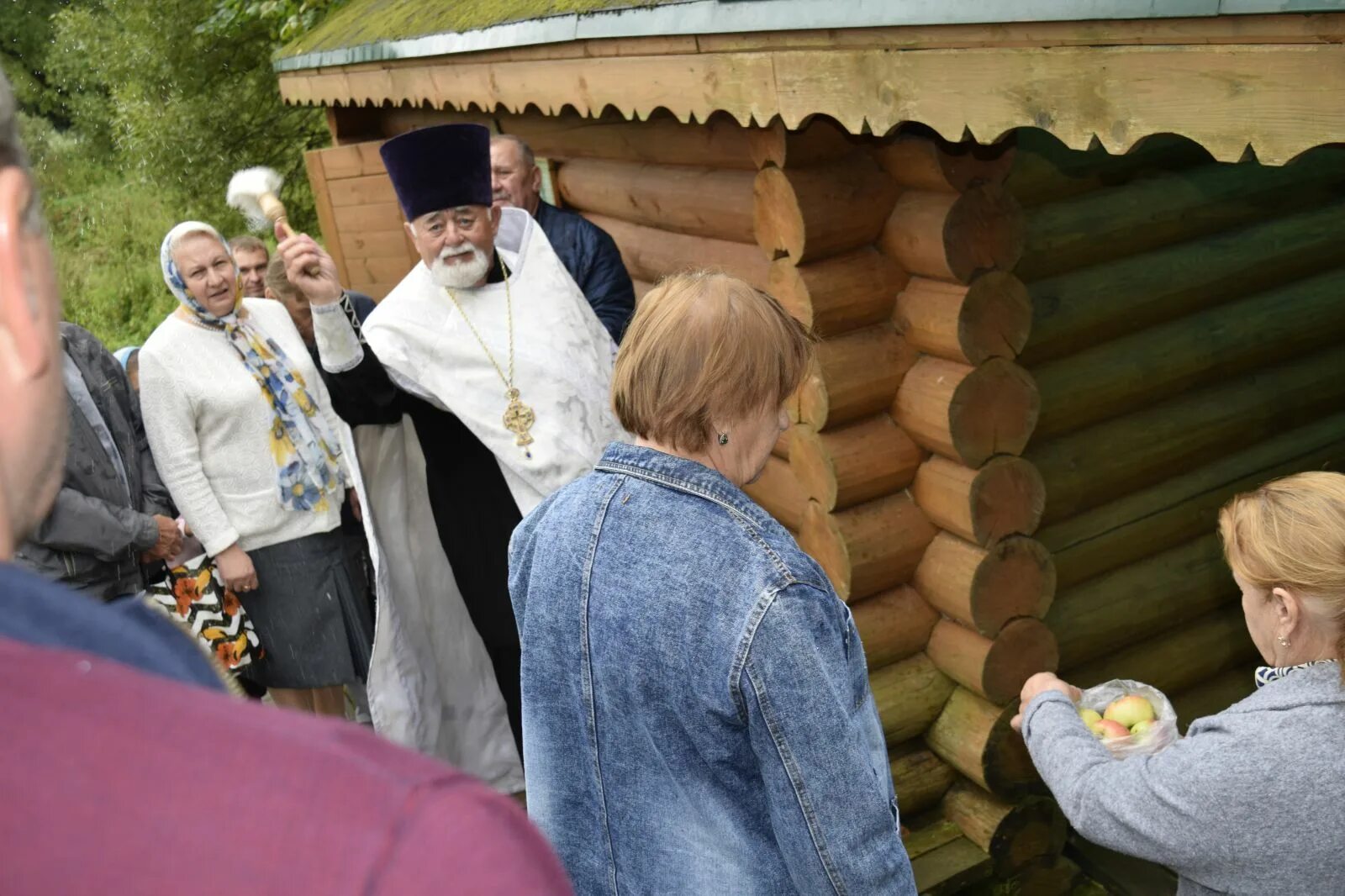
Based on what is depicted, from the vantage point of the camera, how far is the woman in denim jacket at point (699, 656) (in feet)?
5.97

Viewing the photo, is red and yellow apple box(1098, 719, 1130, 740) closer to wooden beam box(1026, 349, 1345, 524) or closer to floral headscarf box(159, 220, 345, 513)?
wooden beam box(1026, 349, 1345, 524)

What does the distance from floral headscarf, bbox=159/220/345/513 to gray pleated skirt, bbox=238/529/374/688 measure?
181 mm

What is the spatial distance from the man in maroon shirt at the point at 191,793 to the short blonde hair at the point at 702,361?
135 centimetres

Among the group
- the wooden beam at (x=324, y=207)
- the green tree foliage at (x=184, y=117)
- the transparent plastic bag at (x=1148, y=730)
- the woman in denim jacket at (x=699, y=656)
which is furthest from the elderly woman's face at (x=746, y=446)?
the green tree foliage at (x=184, y=117)

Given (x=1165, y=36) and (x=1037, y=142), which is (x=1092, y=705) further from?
(x=1037, y=142)

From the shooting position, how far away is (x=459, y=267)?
12.8ft

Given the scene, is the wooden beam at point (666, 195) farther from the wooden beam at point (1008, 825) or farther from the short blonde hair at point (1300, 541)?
the short blonde hair at point (1300, 541)

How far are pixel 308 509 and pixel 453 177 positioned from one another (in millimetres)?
1381

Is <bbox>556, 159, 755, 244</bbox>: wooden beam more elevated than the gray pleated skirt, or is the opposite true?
<bbox>556, 159, 755, 244</bbox>: wooden beam

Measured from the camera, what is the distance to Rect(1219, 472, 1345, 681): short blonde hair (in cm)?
201

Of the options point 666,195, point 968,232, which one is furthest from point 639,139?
point 968,232

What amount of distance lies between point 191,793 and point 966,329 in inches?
141

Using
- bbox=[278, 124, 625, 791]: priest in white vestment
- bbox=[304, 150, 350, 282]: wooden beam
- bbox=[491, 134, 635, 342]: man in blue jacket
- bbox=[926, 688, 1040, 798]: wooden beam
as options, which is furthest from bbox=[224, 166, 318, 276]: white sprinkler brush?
bbox=[304, 150, 350, 282]: wooden beam

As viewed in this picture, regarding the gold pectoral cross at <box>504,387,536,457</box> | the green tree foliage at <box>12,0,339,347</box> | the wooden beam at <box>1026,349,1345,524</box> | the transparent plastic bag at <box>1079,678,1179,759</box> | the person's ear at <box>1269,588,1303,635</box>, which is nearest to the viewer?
the person's ear at <box>1269,588,1303,635</box>
